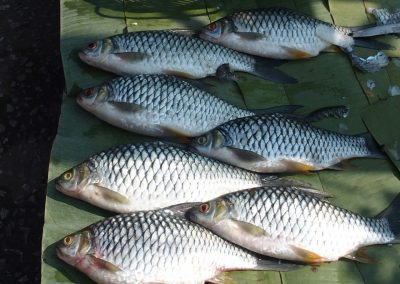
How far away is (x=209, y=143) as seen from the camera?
10.3 feet

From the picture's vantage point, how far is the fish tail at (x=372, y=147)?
10.8 feet

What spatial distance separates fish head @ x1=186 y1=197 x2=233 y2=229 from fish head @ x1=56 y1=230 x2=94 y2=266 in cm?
51

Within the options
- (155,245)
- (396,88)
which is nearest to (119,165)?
(155,245)

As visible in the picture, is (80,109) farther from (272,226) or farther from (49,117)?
(272,226)

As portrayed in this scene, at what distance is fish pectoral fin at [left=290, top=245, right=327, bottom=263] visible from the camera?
9.00 ft

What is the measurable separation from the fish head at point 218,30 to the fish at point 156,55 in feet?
0.61

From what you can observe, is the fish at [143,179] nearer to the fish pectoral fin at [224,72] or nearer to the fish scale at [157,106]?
the fish scale at [157,106]

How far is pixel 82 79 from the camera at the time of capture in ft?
11.8

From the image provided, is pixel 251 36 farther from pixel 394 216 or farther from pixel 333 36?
pixel 394 216

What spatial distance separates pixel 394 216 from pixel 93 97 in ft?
5.87

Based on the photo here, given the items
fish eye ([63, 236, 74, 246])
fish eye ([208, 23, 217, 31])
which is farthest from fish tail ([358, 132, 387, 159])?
fish eye ([63, 236, 74, 246])

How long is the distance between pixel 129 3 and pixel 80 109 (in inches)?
43.6

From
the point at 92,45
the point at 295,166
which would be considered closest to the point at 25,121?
the point at 92,45

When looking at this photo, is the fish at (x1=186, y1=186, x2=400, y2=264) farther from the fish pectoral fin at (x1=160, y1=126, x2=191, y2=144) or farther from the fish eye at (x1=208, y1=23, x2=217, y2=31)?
the fish eye at (x1=208, y1=23, x2=217, y2=31)
